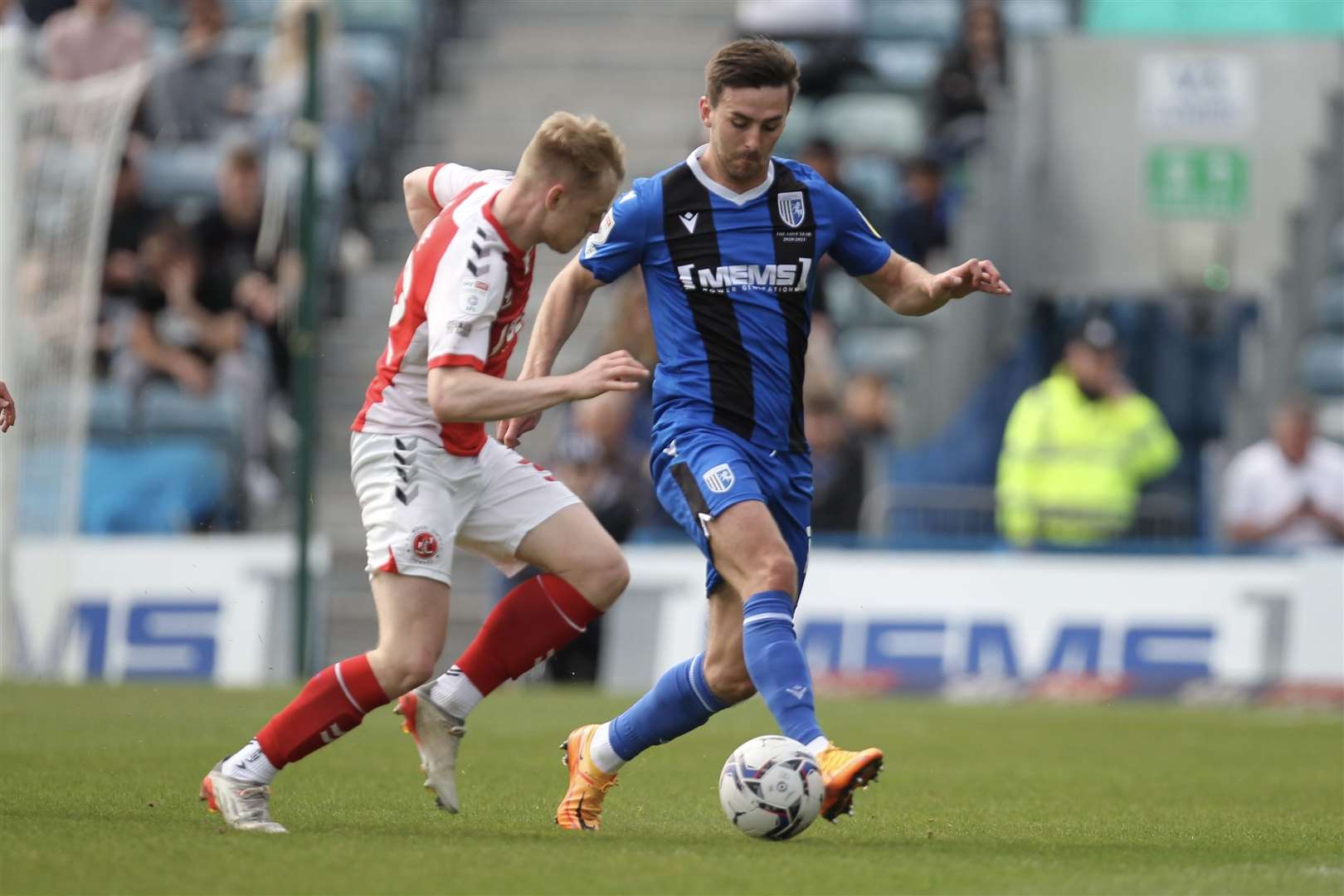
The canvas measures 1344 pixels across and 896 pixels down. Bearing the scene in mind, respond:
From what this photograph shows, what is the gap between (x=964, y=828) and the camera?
6848 millimetres

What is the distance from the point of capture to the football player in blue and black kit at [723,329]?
253 inches

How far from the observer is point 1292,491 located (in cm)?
1471

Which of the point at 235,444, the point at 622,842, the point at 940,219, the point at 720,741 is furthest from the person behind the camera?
the point at 940,219

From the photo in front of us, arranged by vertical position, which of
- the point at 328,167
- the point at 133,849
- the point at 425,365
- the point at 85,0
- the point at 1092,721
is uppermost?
the point at 85,0

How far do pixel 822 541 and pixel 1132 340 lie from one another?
13.8 feet

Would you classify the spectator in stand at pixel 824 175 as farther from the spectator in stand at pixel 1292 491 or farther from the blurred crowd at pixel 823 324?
the spectator in stand at pixel 1292 491

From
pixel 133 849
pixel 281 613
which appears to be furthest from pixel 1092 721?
pixel 133 849

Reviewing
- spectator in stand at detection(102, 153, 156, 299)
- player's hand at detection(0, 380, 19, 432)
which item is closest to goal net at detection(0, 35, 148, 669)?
spectator in stand at detection(102, 153, 156, 299)

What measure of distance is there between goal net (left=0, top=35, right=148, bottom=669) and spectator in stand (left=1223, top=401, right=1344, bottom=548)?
7.66 m

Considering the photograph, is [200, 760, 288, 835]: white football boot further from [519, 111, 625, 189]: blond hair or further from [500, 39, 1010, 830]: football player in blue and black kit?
[519, 111, 625, 189]: blond hair

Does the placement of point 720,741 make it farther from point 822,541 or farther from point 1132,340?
point 1132,340

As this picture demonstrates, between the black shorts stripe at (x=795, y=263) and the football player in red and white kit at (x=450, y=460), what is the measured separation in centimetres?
59

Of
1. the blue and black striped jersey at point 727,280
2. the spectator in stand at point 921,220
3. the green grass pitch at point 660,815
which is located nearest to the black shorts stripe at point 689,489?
the blue and black striped jersey at point 727,280

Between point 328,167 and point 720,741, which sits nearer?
point 720,741
